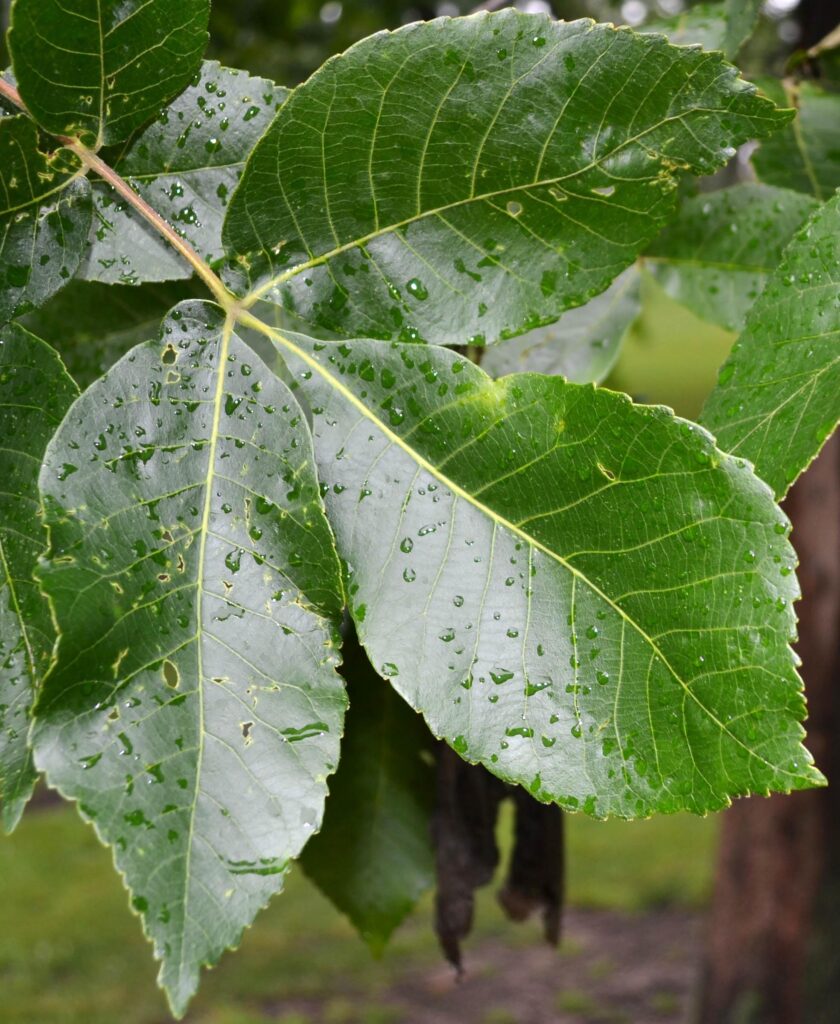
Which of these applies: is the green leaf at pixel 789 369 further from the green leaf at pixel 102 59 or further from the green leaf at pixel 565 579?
the green leaf at pixel 102 59

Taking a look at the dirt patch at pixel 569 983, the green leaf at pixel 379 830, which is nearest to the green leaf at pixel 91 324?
the green leaf at pixel 379 830

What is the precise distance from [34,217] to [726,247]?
28.0 inches

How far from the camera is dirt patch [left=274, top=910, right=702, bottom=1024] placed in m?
4.82

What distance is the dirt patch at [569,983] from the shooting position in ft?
15.8

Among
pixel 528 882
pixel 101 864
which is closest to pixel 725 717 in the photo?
pixel 528 882

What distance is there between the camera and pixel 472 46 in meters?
0.68

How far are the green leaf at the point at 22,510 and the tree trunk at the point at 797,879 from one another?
3.01 metres

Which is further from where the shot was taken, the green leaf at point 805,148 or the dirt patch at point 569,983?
the dirt patch at point 569,983

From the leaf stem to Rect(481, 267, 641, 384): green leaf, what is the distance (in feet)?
1.30

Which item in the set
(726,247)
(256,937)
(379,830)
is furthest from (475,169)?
(256,937)

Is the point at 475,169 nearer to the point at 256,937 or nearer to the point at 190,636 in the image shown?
the point at 190,636

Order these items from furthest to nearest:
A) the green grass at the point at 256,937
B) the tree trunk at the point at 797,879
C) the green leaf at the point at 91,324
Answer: the green grass at the point at 256,937 → the tree trunk at the point at 797,879 → the green leaf at the point at 91,324

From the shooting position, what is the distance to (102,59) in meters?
0.69

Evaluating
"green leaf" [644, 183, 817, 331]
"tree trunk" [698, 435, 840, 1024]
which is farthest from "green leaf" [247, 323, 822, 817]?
"tree trunk" [698, 435, 840, 1024]
